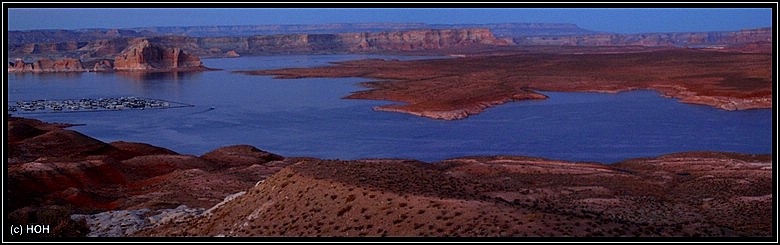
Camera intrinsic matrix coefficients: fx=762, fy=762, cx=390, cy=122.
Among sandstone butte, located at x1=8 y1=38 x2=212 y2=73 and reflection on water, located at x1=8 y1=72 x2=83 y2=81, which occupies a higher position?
sandstone butte, located at x1=8 y1=38 x2=212 y2=73

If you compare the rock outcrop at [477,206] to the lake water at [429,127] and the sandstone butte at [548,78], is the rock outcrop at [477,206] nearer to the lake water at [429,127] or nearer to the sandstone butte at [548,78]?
the lake water at [429,127]

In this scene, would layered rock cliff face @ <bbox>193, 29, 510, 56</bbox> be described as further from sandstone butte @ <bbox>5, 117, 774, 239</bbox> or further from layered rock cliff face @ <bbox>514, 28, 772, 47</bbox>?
sandstone butte @ <bbox>5, 117, 774, 239</bbox>

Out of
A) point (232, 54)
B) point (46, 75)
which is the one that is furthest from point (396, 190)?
point (232, 54)

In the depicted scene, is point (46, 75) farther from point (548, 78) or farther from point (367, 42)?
point (367, 42)

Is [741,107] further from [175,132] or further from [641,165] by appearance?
[175,132]

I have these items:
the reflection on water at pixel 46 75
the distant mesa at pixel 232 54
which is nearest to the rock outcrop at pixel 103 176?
the reflection on water at pixel 46 75

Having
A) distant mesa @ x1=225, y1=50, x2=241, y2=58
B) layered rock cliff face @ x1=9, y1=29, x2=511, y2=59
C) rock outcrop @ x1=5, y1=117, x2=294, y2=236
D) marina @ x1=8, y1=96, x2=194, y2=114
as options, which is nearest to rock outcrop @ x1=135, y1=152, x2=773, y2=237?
rock outcrop @ x1=5, y1=117, x2=294, y2=236

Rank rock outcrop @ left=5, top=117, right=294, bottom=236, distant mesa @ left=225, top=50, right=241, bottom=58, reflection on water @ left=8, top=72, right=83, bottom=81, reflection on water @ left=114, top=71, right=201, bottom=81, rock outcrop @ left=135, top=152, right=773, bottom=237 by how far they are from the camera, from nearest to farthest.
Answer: rock outcrop @ left=135, top=152, right=773, bottom=237, rock outcrop @ left=5, top=117, right=294, bottom=236, reflection on water @ left=8, top=72, right=83, bottom=81, reflection on water @ left=114, top=71, right=201, bottom=81, distant mesa @ left=225, top=50, right=241, bottom=58

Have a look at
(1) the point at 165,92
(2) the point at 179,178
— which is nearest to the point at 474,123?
(2) the point at 179,178
